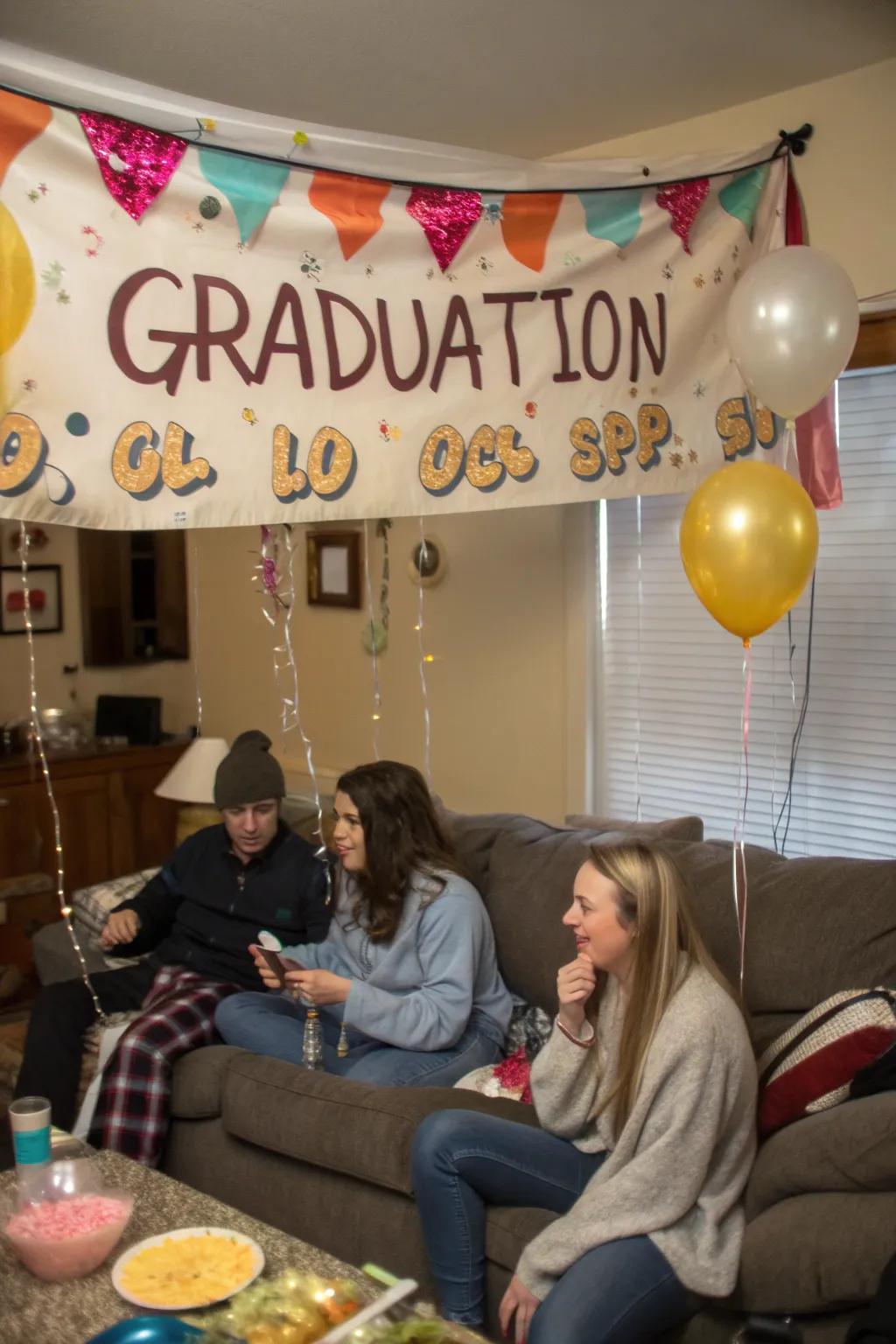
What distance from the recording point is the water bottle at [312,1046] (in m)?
2.77

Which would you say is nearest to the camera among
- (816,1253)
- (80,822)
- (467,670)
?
(816,1253)

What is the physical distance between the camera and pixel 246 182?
2367 millimetres

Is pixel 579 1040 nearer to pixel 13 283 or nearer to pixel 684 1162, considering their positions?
pixel 684 1162

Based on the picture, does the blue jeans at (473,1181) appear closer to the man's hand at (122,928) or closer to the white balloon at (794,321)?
the man's hand at (122,928)

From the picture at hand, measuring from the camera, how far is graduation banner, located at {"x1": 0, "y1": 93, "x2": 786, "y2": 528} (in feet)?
7.07

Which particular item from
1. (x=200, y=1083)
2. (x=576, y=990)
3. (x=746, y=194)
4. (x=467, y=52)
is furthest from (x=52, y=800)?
(x=746, y=194)

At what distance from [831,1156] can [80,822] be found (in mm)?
3643

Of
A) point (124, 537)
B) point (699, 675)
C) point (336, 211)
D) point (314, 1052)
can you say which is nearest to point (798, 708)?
point (699, 675)

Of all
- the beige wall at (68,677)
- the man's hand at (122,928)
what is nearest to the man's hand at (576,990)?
the man's hand at (122,928)

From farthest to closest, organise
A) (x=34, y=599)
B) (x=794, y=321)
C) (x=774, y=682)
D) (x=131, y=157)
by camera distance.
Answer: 1. (x=34, y=599)
2. (x=774, y=682)
3. (x=794, y=321)
4. (x=131, y=157)

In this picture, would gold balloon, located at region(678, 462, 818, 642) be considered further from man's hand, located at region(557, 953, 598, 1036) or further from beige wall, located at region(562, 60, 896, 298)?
beige wall, located at region(562, 60, 896, 298)

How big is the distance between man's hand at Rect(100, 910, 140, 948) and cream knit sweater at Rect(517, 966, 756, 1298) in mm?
1429

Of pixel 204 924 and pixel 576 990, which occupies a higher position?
pixel 576 990

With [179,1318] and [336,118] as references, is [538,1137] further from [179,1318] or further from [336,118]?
[336,118]
